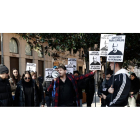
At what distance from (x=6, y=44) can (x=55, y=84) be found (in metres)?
13.2

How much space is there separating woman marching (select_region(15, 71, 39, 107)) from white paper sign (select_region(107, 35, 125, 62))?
7.57ft

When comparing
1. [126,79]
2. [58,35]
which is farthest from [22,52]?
[126,79]

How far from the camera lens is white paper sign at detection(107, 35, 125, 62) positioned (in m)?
5.16

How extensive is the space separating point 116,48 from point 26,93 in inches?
109

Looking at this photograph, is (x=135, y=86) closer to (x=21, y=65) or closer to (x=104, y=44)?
(x=104, y=44)

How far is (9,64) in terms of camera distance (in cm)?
1733

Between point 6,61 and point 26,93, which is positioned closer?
point 26,93

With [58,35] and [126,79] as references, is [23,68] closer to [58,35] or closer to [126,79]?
[58,35]

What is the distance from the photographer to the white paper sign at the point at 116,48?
5.16 meters

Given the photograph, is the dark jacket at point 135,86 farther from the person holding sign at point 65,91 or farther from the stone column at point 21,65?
the stone column at point 21,65

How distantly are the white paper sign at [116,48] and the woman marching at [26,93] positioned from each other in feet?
7.57

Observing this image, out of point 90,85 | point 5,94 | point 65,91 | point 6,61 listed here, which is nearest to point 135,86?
point 90,85

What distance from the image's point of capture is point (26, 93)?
555 cm

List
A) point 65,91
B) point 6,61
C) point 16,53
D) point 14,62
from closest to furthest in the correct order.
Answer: point 65,91
point 6,61
point 14,62
point 16,53
